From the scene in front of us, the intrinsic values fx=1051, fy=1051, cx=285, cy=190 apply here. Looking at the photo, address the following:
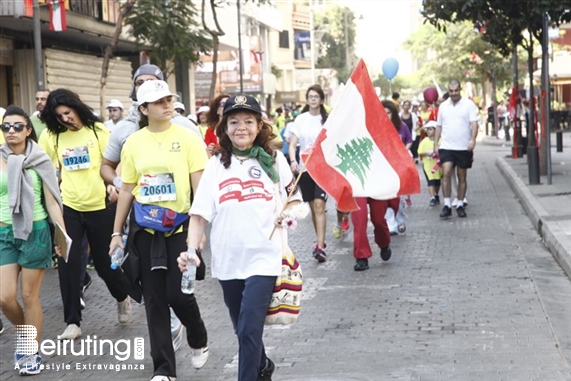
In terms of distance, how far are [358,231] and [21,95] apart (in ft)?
53.9

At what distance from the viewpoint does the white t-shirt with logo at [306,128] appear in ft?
39.2

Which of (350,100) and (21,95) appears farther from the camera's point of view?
(21,95)

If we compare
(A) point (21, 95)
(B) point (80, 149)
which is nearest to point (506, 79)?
(A) point (21, 95)

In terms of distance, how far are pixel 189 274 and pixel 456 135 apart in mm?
9790

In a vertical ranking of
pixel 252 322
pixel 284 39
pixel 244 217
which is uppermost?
pixel 284 39

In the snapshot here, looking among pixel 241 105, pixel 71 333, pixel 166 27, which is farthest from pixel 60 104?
pixel 166 27

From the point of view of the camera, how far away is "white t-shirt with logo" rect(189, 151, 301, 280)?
5.70 meters

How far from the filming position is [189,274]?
5.84 m

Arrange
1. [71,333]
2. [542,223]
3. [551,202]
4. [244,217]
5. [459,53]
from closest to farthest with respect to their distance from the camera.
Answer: [244,217] < [71,333] < [542,223] < [551,202] < [459,53]

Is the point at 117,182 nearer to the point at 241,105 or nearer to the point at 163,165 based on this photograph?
the point at 163,165

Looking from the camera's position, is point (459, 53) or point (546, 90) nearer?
point (546, 90)

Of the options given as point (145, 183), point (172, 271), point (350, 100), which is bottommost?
point (172, 271)

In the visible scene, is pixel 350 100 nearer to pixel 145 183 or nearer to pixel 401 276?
pixel 145 183

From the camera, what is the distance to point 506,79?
163 ft
